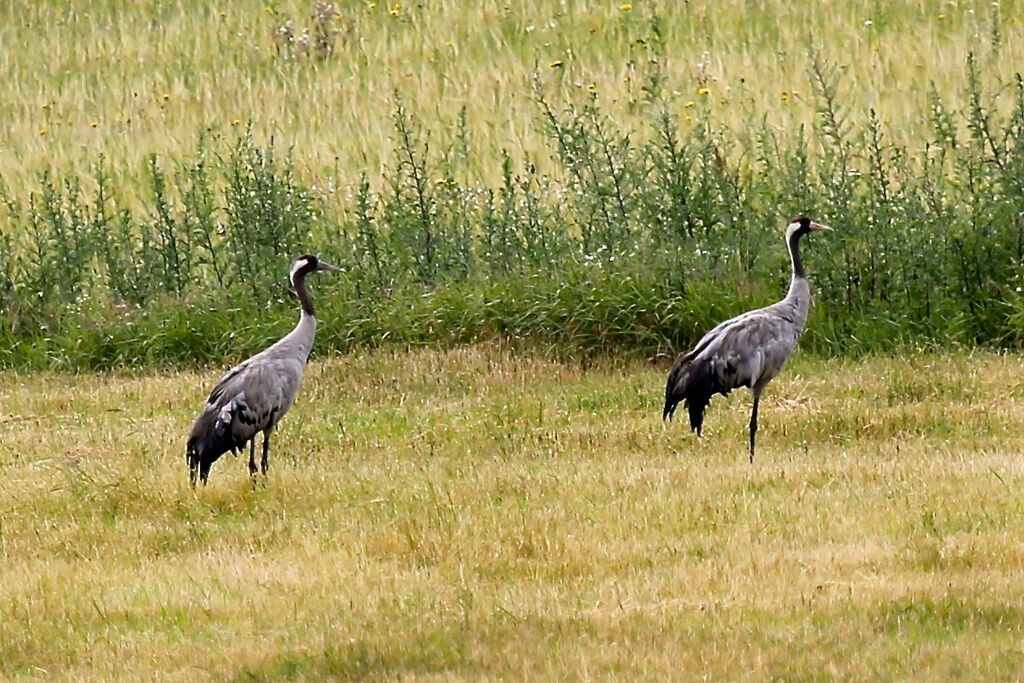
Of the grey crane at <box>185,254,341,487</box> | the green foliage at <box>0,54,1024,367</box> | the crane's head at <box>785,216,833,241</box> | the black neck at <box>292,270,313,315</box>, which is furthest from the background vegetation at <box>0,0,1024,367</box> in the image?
the grey crane at <box>185,254,341,487</box>

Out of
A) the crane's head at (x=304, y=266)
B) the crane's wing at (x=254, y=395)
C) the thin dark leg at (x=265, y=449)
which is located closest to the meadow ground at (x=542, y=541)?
the thin dark leg at (x=265, y=449)

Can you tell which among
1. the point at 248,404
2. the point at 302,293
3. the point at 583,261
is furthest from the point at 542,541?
the point at 583,261

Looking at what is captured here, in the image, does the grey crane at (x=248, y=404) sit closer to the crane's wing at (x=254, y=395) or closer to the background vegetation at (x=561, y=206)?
the crane's wing at (x=254, y=395)

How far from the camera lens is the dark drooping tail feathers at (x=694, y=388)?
1069 centimetres

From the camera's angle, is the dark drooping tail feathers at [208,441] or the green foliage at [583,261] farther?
the green foliage at [583,261]

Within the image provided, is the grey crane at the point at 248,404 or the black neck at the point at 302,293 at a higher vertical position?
the black neck at the point at 302,293

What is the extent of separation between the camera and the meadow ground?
686 centimetres

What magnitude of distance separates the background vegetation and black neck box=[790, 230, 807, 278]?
230cm

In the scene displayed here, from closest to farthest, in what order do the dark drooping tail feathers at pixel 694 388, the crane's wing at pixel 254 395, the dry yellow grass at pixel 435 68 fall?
the crane's wing at pixel 254 395
the dark drooping tail feathers at pixel 694 388
the dry yellow grass at pixel 435 68

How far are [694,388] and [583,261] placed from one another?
457 cm

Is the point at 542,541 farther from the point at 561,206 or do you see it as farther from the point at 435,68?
the point at 435,68

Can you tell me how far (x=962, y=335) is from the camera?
45.8ft

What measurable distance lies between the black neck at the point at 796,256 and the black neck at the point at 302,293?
324 cm

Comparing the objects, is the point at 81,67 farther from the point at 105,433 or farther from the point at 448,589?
the point at 448,589
